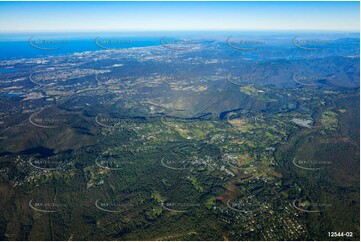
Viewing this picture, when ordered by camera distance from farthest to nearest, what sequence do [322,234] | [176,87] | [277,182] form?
1. [176,87]
2. [277,182]
3. [322,234]

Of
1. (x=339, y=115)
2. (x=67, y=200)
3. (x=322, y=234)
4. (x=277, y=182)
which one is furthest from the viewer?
(x=339, y=115)

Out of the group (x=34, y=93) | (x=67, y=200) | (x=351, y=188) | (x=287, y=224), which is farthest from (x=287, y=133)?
(x=34, y=93)

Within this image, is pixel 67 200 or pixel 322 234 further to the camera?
pixel 67 200

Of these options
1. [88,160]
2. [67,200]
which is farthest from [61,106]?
[67,200]

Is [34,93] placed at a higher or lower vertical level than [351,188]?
higher

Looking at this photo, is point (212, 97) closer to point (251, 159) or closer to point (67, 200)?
point (251, 159)

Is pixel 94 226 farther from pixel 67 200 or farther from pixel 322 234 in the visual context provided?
pixel 322 234
